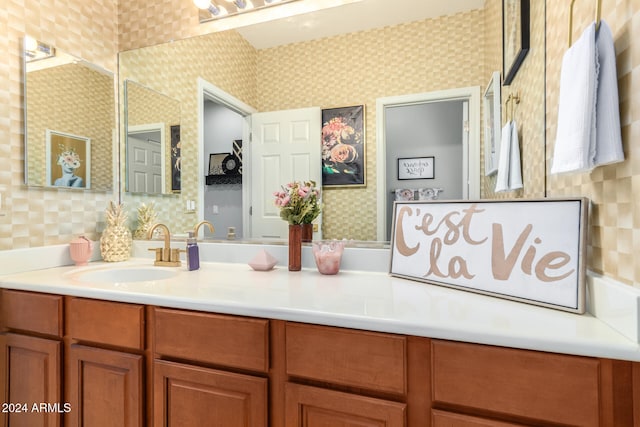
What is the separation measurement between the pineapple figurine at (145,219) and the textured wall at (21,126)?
185 mm

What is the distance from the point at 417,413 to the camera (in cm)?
80

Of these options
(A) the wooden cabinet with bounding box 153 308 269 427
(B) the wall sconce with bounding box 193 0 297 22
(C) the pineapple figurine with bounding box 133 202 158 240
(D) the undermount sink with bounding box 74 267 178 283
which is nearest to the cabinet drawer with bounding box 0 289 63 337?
(D) the undermount sink with bounding box 74 267 178 283

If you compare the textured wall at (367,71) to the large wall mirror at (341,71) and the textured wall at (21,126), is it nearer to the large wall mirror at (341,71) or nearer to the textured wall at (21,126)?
the large wall mirror at (341,71)

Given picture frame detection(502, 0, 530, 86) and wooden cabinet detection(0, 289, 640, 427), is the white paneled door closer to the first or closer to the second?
wooden cabinet detection(0, 289, 640, 427)

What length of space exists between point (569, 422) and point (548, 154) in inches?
29.2

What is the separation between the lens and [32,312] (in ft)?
4.08

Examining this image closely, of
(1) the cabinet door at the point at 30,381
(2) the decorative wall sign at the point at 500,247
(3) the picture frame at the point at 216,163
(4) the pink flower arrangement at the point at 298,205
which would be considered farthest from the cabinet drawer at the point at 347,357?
(3) the picture frame at the point at 216,163

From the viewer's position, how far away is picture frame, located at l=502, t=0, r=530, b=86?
1.15 metres

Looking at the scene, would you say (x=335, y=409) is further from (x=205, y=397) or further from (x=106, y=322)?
(x=106, y=322)

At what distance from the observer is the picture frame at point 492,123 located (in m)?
1.29

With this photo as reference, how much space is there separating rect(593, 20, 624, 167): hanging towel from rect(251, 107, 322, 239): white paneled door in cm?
102

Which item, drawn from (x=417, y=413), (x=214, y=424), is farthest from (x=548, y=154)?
(x=214, y=424)

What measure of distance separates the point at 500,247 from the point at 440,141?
0.51 meters

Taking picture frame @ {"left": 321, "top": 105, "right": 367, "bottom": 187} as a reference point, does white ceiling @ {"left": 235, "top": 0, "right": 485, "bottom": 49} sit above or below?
above
